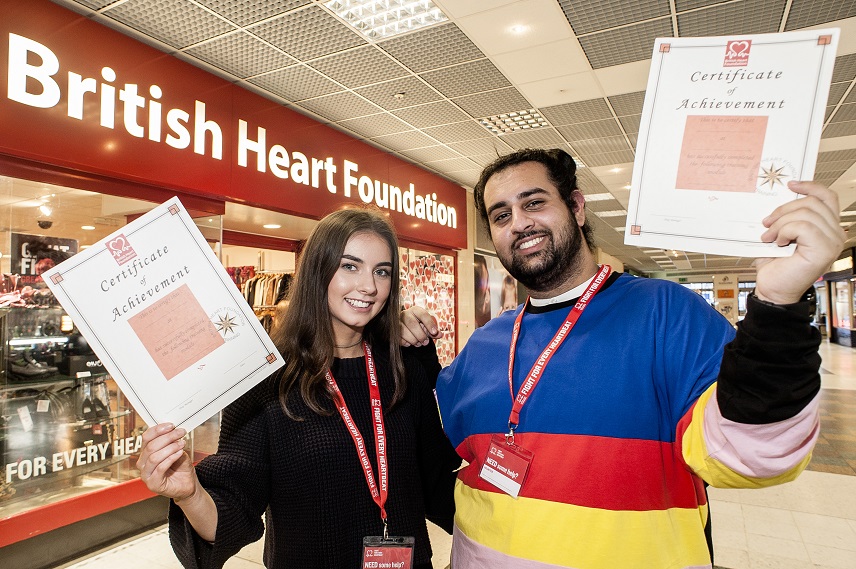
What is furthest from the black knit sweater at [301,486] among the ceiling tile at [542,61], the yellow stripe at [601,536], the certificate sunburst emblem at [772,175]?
the ceiling tile at [542,61]

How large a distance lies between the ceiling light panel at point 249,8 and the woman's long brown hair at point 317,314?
2.37 m

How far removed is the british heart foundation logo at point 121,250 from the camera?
113 centimetres

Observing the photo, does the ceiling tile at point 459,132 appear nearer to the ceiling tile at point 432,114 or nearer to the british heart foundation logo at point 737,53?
the ceiling tile at point 432,114

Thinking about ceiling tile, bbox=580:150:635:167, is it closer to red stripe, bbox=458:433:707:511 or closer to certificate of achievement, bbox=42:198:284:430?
red stripe, bbox=458:433:707:511

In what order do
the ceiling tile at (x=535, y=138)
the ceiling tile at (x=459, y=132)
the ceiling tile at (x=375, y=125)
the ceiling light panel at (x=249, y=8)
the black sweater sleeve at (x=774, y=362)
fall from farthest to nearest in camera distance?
the ceiling tile at (x=535, y=138)
the ceiling tile at (x=459, y=132)
the ceiling tile at (x=375, y=125)
the ceiling light panel at (x=249, y=8)
the black sweater sleeve at (x=774, y=362)

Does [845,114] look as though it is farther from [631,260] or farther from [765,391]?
[631,260]

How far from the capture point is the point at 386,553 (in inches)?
54.7

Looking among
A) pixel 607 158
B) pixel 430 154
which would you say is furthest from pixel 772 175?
pixel 607 158

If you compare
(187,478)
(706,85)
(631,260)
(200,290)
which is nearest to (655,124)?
(706,85)

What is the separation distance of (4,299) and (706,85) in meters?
3.80

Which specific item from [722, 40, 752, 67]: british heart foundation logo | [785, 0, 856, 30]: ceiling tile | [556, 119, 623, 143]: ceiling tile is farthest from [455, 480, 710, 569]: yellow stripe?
[556, 119, 623, 143]: ceiling tile

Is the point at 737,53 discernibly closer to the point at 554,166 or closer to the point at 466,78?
the point at 554,166

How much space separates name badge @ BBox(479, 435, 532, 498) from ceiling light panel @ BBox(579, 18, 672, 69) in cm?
356

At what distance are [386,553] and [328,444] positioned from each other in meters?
0.33
